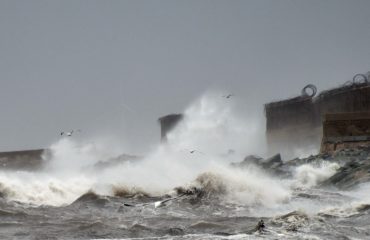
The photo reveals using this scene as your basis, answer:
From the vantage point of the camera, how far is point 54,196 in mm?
14180

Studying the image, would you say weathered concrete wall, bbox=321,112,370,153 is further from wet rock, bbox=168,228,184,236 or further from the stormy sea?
wet rock, bbox=168,228,184,236

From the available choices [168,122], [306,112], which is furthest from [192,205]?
[168,122]

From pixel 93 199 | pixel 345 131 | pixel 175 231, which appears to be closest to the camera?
pixel 175 231

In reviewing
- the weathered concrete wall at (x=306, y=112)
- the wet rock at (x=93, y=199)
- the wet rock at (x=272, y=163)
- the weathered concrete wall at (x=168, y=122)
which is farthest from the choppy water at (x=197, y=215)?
the weathered concrete wall at (x=168, y=122)

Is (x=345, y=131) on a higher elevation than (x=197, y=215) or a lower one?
higher

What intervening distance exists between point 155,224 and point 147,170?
1025 cm

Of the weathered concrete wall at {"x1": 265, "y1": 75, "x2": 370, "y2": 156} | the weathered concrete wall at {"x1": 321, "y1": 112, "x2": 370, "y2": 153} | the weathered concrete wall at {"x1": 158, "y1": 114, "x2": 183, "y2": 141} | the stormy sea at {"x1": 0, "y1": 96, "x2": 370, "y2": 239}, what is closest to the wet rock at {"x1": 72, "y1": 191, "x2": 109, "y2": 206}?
the stormy sea at {"x1": 0, "y1": 96, "x2": 370, "y2": 239}

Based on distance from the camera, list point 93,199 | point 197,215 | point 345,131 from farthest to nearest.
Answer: point 345,131 → point 93,199 → point 197,215

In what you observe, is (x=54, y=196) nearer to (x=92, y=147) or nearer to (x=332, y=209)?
(x=332, y=209)

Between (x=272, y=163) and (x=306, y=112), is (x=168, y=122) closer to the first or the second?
(x=306, y=112)

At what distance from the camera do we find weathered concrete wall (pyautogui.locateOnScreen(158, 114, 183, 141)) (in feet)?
134

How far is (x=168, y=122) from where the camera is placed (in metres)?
41.5

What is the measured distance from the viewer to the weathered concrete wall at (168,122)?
4097 cm

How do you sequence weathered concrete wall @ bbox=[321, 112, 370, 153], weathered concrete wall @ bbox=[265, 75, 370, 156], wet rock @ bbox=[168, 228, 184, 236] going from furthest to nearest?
1. weathered concrete wall @ bbox=[265, 75, 370, 156]
2. weathered concrete wall @ bbox=[321, 112, 370, 153]
3. wet rock @ bbox=[168, 228, 184, 236]
